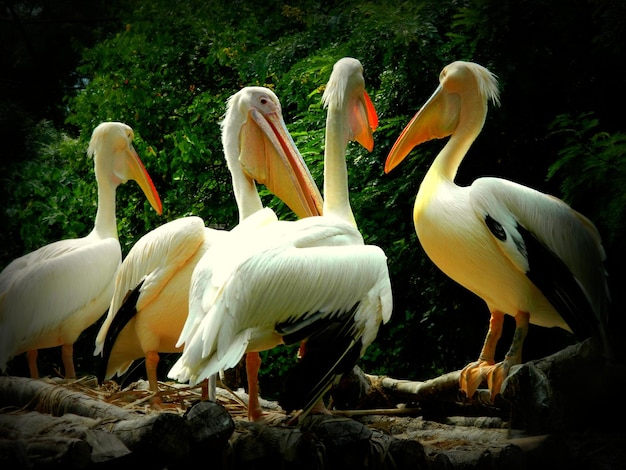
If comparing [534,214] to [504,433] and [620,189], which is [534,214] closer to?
[620,189]

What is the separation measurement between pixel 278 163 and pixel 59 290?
→ 4.14 ft

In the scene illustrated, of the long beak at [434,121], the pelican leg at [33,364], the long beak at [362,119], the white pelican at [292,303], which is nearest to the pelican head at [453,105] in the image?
the long beak at [434,121]

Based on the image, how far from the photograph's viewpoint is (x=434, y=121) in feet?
13.3

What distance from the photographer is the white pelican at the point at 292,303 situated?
2.85 metres

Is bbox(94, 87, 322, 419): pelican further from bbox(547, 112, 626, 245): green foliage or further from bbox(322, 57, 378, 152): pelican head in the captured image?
bbox(547, 112, 626, 245): green foliage

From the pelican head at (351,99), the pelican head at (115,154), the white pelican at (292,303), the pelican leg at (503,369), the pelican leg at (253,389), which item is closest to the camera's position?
the white pelican at (292,303)

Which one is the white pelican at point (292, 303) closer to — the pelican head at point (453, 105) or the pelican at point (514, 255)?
the pelican at point (514, 255)

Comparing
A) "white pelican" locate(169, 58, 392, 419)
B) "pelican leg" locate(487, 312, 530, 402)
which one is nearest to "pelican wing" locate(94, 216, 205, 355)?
"white pelican" locate(169, 58, 392, 419)

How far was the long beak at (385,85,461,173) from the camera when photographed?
13.2 feet

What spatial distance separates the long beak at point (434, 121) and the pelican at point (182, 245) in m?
0.51

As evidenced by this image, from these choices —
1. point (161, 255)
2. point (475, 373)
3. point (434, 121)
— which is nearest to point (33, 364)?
point (161, 255)

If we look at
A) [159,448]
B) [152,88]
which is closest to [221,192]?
[152,88]

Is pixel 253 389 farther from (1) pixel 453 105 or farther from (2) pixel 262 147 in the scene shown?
(1) pixel 453 105

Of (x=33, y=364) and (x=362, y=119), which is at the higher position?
(x=362, y=119)
